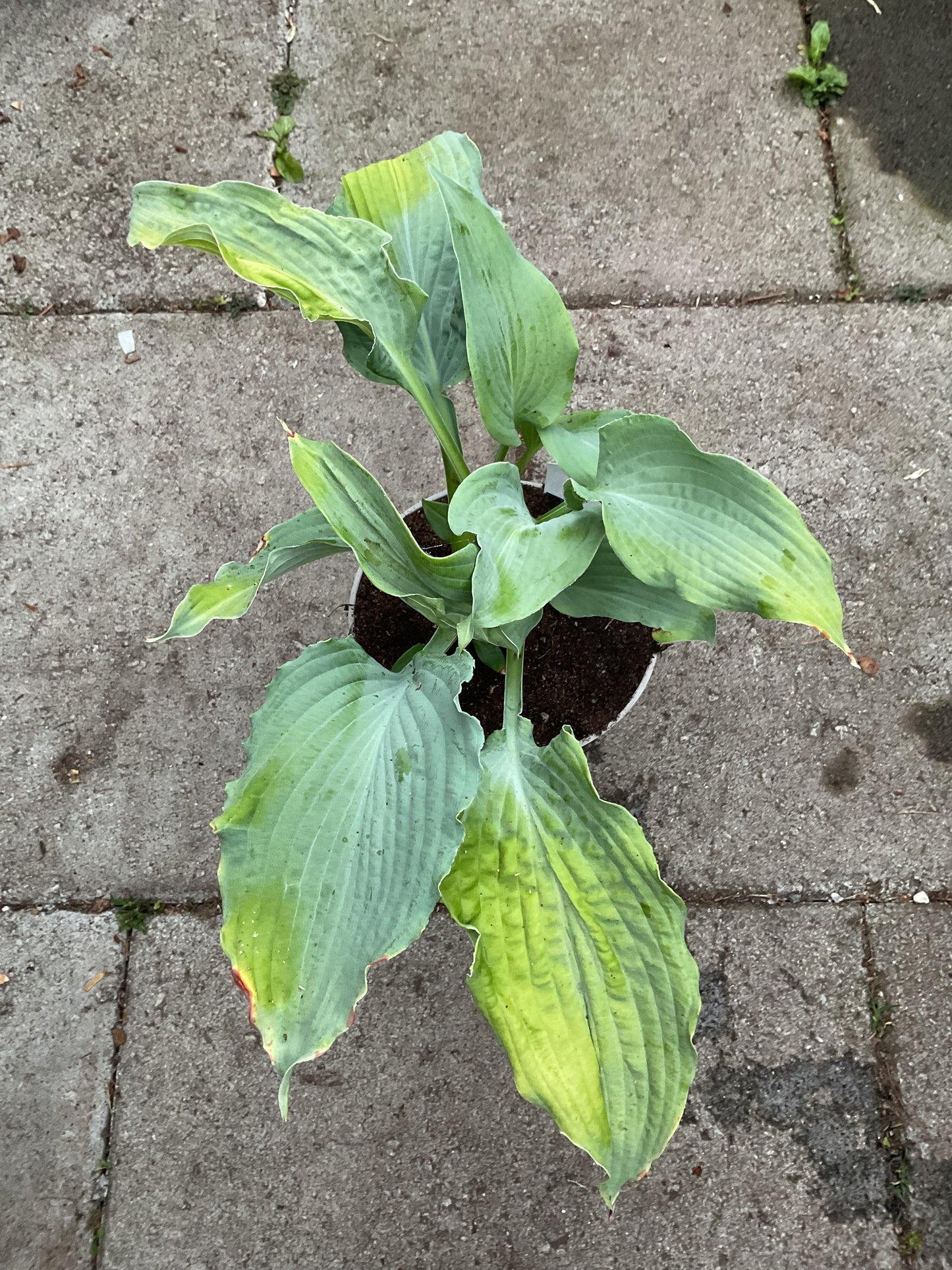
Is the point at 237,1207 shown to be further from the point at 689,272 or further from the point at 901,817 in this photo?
the point at 689,272

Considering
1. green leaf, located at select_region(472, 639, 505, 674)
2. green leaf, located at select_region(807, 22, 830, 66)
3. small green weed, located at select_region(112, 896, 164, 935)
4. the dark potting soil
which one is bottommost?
small green weed, located at select_region(112, 896, 164, 935)

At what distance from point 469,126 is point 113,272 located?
27.8 inches

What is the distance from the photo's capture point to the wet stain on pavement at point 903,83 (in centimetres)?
156

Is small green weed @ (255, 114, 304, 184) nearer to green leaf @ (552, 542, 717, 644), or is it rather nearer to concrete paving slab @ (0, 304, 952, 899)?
concrete paving slab @ (0, 304, 952, 899)

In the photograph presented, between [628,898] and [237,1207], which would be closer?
[628,898]

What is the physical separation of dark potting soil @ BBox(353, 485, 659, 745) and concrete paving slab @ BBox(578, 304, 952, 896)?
0.81ft

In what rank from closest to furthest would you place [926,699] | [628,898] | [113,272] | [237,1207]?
[628,898] → [237,1207] → [926,699] → [113,272]

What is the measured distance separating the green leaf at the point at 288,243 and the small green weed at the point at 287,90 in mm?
949

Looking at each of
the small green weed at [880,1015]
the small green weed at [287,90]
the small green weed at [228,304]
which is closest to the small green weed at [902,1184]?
the small green weed at [880,1015]

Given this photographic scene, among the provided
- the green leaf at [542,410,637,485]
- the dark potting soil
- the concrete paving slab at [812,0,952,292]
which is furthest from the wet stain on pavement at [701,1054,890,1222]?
the concrete paving slab at [812,0,952,292]

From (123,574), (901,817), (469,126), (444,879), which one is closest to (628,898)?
(444,879)

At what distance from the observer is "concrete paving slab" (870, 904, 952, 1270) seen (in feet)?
4.36

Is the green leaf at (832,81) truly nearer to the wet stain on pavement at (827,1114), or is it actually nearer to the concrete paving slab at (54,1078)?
the wet stain on pavement at (827,1114)

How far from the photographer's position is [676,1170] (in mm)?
1338
